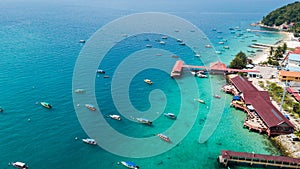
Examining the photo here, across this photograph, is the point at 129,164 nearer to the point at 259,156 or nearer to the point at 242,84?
the point at 259,156

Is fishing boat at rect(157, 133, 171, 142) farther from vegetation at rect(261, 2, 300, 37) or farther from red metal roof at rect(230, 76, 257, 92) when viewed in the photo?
vegetation at rect(261, 2, 300, 37)

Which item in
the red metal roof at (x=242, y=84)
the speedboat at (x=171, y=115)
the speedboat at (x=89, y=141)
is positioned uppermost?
the red metal roof at (x=242, y=84)

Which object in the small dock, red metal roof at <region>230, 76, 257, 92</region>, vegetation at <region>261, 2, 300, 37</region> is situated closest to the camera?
the small dock

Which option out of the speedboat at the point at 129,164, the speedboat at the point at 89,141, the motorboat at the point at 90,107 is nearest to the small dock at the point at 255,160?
the speedboat at the point at 129,164

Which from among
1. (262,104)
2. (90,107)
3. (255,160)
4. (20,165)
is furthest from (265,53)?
(20,165)

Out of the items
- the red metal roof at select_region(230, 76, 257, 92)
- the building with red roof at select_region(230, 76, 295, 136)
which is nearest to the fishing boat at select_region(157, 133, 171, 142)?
the building with red roof at select_region(230, 76, 295, 136)

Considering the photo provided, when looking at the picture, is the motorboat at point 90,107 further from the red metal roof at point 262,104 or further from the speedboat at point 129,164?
the red metal roof at point 262,104

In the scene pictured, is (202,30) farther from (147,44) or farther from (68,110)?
(68,110)
